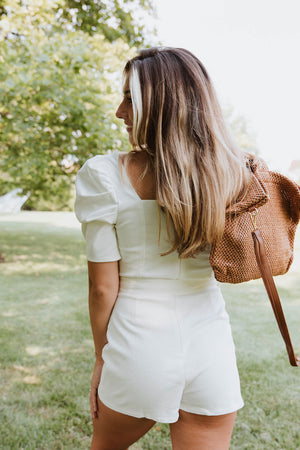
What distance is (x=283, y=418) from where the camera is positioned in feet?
10.3

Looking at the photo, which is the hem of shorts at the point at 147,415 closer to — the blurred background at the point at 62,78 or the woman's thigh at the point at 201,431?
the woman's thigh at the point at 201,431

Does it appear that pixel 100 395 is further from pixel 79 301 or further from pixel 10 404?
pixel 79 301

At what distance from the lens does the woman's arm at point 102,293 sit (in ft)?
4.41

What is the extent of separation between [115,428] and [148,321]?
39 centimetres

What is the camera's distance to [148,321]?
1286 mm

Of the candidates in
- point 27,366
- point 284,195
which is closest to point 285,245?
point 284,195

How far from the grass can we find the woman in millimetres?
1755

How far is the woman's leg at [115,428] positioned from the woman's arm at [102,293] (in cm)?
22

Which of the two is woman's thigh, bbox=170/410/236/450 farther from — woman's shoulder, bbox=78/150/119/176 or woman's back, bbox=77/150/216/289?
woman's shoulder, bbox=78/150/119/176

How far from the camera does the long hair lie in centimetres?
122

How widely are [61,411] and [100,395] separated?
6.64 feet

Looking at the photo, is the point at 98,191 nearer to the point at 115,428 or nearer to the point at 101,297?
the point at 101,297

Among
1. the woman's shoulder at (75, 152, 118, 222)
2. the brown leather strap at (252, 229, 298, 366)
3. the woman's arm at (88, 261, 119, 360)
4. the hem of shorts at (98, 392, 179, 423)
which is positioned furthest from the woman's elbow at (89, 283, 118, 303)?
the brown leather strap at (252, 229, 298, 366)

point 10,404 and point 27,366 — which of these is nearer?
point 10,404
